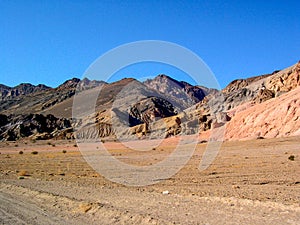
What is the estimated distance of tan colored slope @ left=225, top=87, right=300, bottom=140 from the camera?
2148 inches

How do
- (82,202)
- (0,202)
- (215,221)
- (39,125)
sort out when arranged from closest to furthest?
1. (215,221)
2. (82,202)
3. (0,202)
4. (39,125)

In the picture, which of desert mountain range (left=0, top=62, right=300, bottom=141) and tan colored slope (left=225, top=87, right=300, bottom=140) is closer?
tan colored slope (left=225, top=87, right=300, bottom=140)

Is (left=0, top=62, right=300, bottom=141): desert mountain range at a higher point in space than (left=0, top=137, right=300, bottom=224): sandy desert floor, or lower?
higher

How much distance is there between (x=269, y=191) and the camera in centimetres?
1492

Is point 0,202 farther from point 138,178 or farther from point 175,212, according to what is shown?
point 138,178

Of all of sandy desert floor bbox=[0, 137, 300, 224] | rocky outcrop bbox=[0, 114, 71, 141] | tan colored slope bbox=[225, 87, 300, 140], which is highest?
rocky outcrop bbox=[0, 114, 71, 141]

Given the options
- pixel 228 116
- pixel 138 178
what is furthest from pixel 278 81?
pixel 138 178

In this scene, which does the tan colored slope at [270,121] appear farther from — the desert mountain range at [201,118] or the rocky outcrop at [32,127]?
the rocky outcrop at [32,127]

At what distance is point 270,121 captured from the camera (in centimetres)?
5912

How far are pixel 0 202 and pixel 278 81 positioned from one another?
84211mm

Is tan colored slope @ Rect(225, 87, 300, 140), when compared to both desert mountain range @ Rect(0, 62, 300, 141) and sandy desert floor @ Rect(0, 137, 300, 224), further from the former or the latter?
sandy desert floor @ Rect(0, 137, 300, 224)

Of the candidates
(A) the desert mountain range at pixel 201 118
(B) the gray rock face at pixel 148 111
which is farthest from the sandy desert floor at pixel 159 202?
(B) the gray rock face at pixel 148 111

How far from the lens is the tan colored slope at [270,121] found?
54.6m

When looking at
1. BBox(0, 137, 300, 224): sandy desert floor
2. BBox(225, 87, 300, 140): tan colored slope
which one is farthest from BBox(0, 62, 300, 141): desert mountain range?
BBox(0, 137, 300, 224): sandy desert floor
